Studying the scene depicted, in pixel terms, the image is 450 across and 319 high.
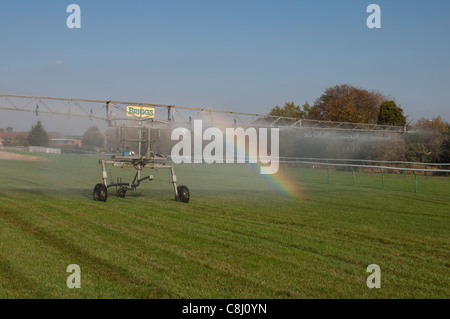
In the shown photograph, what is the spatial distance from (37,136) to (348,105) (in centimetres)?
3609

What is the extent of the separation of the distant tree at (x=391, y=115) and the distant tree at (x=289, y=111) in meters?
16.8

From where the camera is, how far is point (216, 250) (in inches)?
292

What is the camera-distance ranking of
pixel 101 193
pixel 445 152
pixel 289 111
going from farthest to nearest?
pixel 289 111, pixel 445 152, pixel 101 193

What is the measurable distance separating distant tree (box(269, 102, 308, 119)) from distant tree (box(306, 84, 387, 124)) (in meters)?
5.20

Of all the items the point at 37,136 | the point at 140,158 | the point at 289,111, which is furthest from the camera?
the point at 289,111

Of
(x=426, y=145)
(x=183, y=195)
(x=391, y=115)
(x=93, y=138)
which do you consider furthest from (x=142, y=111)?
(x=391, y=115)

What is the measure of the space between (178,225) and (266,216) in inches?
106

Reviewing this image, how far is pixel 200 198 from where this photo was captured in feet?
51.0

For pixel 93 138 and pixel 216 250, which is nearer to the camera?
pixel 216 250

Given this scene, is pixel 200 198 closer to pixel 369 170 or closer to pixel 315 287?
pixel 315 287

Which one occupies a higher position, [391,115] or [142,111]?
[391,115]

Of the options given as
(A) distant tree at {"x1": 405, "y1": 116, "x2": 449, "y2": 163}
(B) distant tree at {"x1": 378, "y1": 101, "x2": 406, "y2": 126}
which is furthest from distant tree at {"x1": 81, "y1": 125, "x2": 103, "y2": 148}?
(B) distant tree at {"x1": 378, "y1": 101, "x2": 406, "y2": 126}

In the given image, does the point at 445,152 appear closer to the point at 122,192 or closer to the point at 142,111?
the point at 142,111
